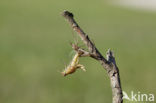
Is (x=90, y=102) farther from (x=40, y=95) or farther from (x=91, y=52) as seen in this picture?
(x=91, y=52)

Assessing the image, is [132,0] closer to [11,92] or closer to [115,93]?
[11,92]

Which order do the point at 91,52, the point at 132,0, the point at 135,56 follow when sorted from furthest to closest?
the point at 132,0
the point at 135,56
the point at 91,52

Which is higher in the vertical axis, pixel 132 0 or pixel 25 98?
pixel 132 0

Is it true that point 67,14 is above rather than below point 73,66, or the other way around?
above

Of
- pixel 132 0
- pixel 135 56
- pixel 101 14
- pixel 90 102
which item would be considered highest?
pixel 132 0

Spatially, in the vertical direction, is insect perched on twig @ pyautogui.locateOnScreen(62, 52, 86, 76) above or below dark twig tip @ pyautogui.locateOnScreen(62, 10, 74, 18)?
below

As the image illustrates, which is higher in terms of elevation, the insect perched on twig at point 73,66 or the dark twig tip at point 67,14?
the dark twig tip at point 67,14

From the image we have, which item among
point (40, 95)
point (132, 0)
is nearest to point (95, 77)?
point (40, 95)

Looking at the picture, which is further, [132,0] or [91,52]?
[132,0]

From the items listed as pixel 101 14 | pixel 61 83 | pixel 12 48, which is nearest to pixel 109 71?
pixel 61 83

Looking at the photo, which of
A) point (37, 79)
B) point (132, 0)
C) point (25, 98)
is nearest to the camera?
point (25, 98)
